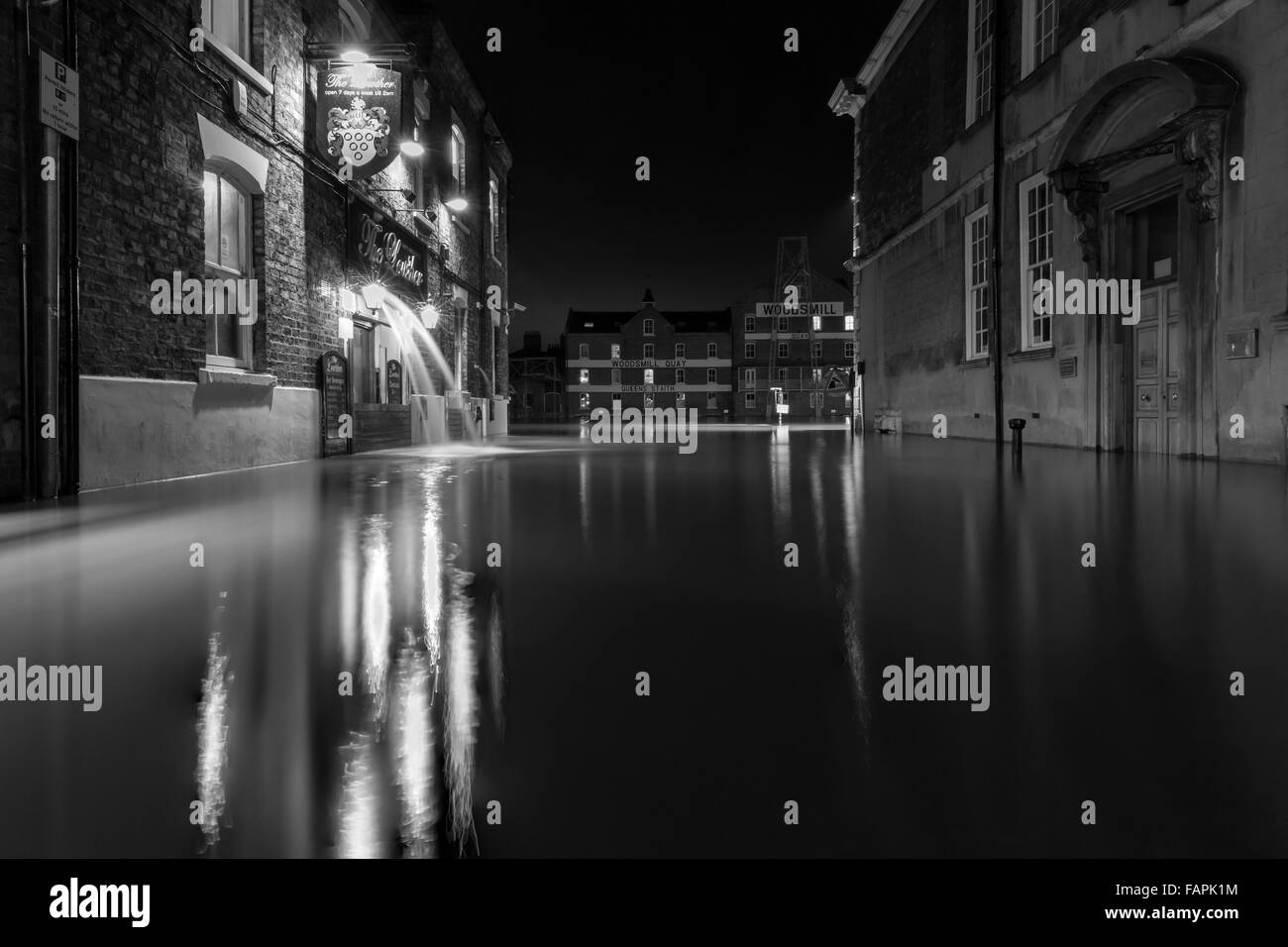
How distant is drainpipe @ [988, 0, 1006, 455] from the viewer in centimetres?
1786

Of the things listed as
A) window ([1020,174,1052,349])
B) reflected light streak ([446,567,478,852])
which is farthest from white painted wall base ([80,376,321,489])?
window ([1020,174,1052,349])

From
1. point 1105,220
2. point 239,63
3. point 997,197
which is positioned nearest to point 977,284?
point 997,197

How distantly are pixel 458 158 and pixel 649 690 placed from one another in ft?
82.8

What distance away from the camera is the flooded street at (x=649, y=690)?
197cm

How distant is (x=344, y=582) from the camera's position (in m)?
4.54

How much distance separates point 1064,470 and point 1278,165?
4.12 meters

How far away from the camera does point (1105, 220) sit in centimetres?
1405

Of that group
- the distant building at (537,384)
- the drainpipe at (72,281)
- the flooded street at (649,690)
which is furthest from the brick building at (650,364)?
the flooded street at (649,690)

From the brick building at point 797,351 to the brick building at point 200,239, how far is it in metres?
57.4

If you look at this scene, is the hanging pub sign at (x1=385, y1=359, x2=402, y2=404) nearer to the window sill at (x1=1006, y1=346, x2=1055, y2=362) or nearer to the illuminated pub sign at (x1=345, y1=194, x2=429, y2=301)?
the illuminated pub sign at (x1=345, y1=194, x2=429, y2=301)

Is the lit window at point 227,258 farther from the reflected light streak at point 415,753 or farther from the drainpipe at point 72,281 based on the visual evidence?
the reflected light streak at point 415,753

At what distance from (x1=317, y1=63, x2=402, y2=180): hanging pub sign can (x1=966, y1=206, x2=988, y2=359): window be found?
12.3m
